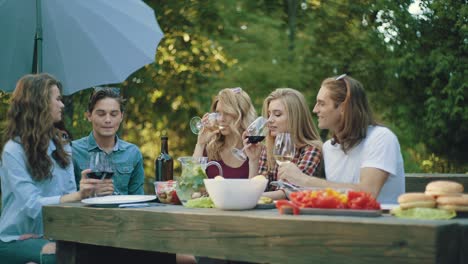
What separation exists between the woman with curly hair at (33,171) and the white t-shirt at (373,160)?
1.14 m

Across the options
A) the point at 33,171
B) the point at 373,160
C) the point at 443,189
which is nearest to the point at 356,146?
the point at 373,160

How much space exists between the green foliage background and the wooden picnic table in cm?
469

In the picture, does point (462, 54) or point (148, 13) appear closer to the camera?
point (148, 13)

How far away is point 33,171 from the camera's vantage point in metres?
3.78

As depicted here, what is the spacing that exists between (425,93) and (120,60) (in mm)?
5239

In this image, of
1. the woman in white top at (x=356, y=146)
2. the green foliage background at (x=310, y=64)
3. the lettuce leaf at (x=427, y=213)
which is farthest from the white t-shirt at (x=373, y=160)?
the green foliage background at (x=310, y=64)

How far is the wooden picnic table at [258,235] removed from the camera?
214cm

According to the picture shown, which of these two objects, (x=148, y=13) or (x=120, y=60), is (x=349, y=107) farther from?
(x=148, y=13)

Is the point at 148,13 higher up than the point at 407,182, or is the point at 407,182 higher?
the point at 148,13

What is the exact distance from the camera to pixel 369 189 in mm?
3455

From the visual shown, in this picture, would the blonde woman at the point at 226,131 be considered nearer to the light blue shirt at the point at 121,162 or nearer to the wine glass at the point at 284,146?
the light blue shirt at the point at 121,162

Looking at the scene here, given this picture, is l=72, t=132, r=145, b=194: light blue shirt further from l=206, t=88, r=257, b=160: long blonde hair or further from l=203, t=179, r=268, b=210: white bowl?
l=203, t=179, r=268, b=210: white bowl

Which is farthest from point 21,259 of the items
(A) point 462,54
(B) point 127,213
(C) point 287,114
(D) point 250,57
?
(D) point 250,57

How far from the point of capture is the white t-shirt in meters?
3.55
